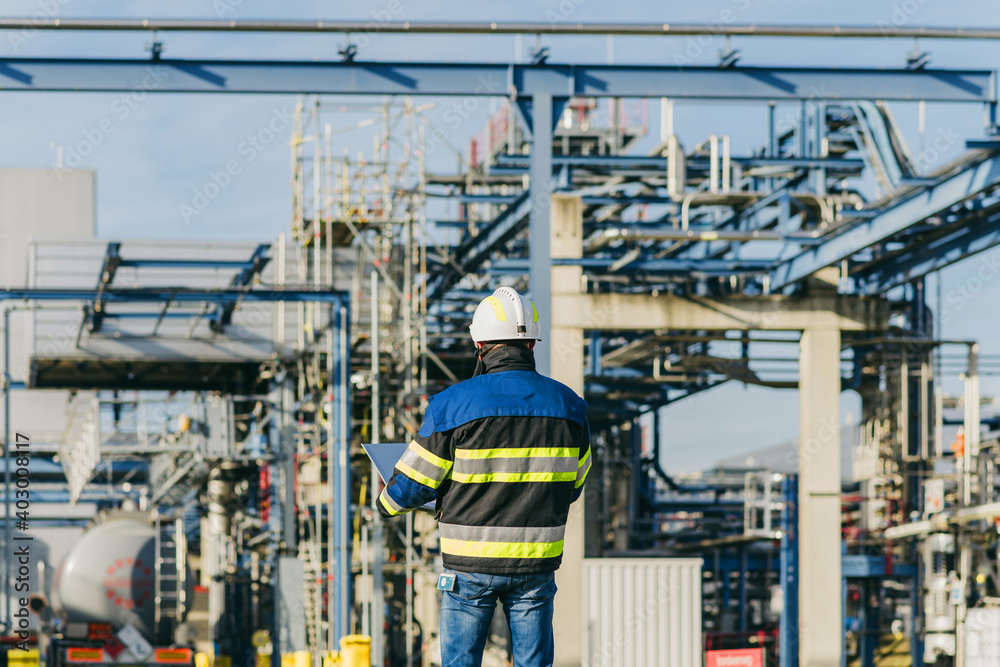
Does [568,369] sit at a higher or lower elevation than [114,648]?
higher

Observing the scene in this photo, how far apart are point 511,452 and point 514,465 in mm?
48

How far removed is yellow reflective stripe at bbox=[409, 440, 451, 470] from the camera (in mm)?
4367

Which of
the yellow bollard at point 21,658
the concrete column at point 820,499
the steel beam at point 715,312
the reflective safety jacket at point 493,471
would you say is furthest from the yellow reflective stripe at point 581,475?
the concrete column at point 820,499

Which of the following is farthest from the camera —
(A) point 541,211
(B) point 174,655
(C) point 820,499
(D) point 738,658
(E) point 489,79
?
(B) point 174,655

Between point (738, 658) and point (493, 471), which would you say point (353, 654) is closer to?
point (738, 658)

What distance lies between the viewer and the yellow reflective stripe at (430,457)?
4367mm

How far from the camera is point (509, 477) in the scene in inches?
173

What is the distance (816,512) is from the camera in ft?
63.3

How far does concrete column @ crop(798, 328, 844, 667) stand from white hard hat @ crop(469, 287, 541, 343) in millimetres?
15161

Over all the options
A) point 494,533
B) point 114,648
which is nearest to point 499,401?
point 494,533

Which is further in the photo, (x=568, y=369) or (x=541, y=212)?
(x=568, y=369)

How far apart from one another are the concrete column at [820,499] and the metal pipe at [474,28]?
5.76 m

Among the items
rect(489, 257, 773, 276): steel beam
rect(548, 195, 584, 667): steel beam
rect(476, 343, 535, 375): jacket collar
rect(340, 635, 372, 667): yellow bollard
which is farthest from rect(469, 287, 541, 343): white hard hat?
rect(489, 257, 773, 276): steel beam

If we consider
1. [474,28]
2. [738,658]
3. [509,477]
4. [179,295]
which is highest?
[474,28]
